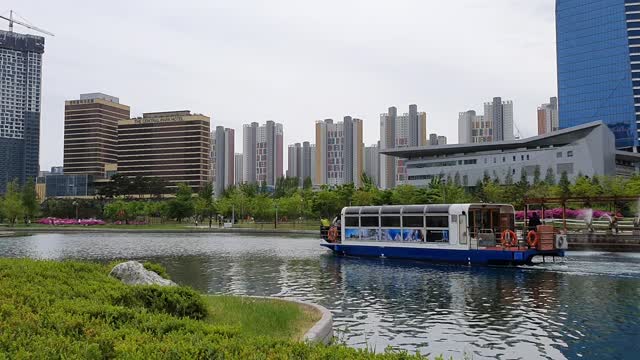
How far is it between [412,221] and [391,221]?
222cm

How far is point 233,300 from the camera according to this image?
58.2ft

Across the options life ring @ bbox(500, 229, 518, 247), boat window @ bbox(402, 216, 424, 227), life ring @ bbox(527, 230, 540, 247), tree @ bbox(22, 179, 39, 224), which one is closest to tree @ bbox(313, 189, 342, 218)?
boat window @ bbox(402, 216, 424, 227)

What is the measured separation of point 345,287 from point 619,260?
2285 cm

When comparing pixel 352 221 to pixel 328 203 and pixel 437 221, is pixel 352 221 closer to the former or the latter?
pixel 437 221

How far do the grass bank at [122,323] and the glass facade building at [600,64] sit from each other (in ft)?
535

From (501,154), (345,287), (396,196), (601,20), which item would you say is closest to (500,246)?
(345,287)

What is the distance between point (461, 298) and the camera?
23.6 metres

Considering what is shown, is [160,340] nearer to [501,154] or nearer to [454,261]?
[454,261]

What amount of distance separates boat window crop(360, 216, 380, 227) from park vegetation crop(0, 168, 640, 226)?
2481 cm

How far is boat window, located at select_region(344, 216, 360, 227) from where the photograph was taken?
4669cm

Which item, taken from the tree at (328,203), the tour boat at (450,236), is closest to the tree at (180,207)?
the tree at (328,203)

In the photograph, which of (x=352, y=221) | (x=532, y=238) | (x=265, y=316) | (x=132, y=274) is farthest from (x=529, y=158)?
(x=265, y=316)

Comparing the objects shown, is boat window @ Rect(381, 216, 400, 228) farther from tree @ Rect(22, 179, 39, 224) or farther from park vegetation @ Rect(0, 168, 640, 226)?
tree @ Rect(22, 179, 39, 224)

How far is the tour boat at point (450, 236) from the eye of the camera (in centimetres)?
3628
